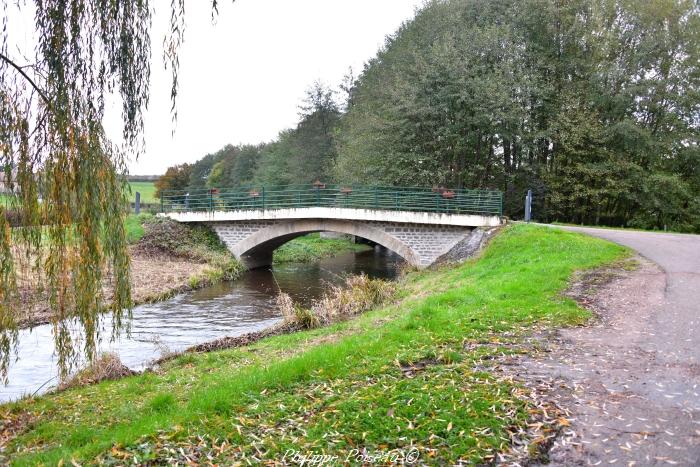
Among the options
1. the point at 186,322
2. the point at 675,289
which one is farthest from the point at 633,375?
the point at 186,322

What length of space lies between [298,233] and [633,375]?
18281 millimetres

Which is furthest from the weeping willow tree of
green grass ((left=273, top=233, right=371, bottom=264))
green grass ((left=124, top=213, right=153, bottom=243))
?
green grass ((left=273, top=233, right=371, bottom=264))

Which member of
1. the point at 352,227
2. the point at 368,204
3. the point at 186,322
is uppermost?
the point at 368,204

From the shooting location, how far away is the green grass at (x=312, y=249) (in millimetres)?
28784

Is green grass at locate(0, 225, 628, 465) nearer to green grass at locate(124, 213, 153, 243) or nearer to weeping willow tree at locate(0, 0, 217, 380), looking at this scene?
weeping willow tree at locate(0, 0, 217, 380)

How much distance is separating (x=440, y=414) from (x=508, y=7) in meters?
25.9

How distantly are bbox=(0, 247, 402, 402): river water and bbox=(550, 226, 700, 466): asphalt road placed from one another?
607 cm

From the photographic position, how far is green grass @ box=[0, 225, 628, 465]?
4453mm

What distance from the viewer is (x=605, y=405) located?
16.4ft

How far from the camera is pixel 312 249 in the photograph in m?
31.7

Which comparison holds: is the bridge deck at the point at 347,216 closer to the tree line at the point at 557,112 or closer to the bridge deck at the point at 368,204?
the bridge deck at the point at 368,204

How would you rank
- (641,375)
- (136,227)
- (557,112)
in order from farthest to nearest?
(557,112) < (136,227) < (641,375)

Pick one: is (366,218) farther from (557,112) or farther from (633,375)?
(633,375)

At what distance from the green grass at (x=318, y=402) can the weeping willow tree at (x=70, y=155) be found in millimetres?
1033
